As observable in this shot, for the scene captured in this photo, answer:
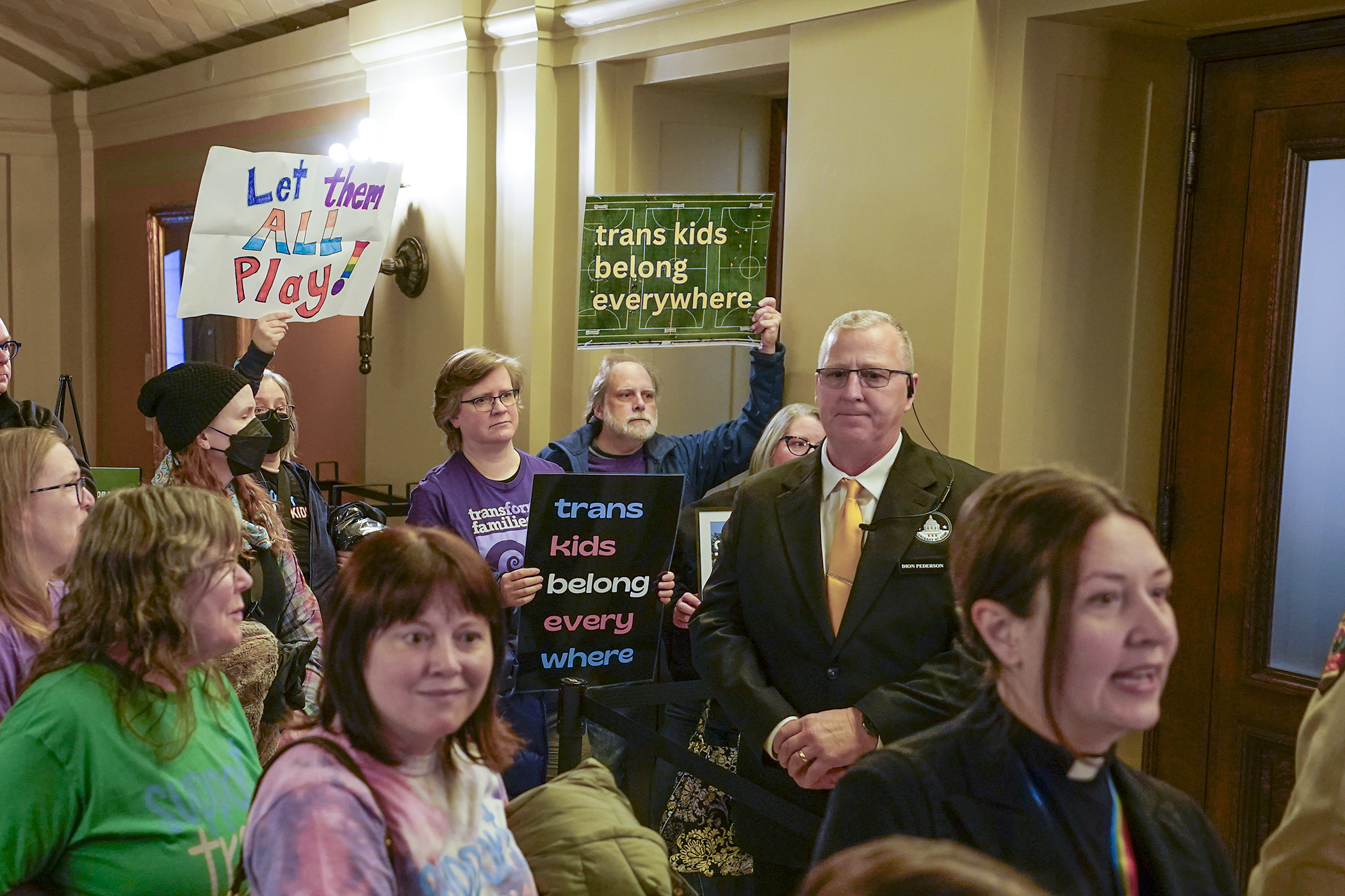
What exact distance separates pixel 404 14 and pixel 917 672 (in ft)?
14.3

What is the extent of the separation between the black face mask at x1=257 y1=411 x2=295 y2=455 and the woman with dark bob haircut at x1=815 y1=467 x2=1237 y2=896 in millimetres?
2364

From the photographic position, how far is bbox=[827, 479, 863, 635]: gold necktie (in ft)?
7.80

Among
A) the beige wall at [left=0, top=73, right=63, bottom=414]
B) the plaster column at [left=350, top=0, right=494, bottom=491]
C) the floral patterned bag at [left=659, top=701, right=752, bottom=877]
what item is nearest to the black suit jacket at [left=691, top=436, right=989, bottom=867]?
the floral patterned bag at [left=659, top=701, right=752, bottom=877]

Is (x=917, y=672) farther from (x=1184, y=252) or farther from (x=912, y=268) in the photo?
(x=1184, y=252)

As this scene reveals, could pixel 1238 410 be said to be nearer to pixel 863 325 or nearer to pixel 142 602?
pixel 863 325

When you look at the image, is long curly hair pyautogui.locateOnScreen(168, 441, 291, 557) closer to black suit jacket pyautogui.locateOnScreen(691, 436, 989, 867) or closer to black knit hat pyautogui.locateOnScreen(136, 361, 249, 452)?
black knit hat pyautogui.locateOnScreen(136, 361, 249, 452)

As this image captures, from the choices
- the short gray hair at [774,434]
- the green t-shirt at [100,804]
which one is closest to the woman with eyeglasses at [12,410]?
the short gray hair at [774,434]

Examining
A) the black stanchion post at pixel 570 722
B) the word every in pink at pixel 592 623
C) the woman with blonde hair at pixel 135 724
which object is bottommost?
the black stanchion post at pixel 570 722

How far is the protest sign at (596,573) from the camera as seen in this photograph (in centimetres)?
301

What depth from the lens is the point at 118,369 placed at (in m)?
8.94

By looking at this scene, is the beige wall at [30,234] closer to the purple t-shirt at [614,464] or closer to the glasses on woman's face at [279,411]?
the glasses on woman's face at [279,411]

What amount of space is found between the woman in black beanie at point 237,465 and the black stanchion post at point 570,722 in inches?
23.4

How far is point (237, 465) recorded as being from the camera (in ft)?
10.2

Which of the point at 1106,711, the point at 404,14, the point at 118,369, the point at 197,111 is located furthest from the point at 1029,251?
the point at 118,369
